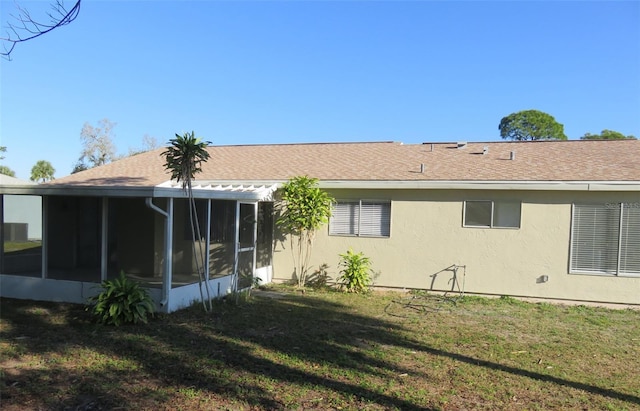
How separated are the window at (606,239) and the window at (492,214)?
119cm

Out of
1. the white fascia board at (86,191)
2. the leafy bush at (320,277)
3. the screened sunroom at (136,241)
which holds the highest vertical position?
the white fascia board at (86,191)

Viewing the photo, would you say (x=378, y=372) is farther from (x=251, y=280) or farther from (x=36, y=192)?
(x=36, y=192)

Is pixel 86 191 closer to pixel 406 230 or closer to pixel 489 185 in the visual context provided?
pixel 406 230

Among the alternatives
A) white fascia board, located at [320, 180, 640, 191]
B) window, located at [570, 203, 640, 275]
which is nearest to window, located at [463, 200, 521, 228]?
white fascia board, located at [320, 180, 640, 191]

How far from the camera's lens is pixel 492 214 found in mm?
10445

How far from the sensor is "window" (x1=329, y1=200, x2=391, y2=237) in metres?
11.3

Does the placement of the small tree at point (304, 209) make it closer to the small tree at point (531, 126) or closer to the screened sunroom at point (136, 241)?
the screened sunroom at point (136, 241)

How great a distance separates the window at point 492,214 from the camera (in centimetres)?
1035

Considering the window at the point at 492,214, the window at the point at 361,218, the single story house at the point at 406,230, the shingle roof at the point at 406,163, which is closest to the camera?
the single story house at the point at 406,230

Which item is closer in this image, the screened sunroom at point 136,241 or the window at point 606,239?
the screened sunroom at point 136,241

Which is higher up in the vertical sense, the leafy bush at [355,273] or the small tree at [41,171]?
the small tree at [41,171]

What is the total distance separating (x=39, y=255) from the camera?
9148mm

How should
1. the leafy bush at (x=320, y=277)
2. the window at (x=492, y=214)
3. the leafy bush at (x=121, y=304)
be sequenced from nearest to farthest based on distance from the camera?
the leafy bush at (x=121, y=304) → the window at (x=492, y=214) → the leafy bush at (x=320, y=277)

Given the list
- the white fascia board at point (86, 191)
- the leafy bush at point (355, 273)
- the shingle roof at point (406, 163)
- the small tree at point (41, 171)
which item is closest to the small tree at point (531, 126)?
the shingle roof at point (406, 163)
